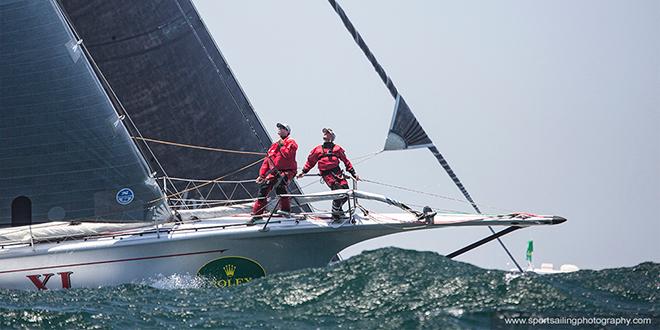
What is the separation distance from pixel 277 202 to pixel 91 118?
2.37 m

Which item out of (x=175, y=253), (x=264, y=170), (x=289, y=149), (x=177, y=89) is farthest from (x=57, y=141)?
(x=177, y=89)

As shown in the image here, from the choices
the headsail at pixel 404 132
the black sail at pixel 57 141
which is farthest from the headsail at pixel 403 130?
the black sail at pixel 57 141

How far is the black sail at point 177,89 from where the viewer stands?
64.4ft

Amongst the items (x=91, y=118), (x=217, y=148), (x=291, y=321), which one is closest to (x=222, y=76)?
(x=217, y=148)

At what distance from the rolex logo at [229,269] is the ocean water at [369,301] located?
1.10m

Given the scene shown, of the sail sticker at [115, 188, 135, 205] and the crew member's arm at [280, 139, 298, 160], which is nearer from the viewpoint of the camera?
the sail sticker at [115, 188, 135, 205]

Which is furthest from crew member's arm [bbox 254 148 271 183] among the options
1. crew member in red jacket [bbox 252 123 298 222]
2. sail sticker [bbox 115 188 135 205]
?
sail sticker [bbox 115 188 135 205]

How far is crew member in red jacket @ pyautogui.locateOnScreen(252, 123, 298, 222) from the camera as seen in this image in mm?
16562

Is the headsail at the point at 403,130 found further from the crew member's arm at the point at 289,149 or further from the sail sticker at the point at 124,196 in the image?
the sail sticker at the point at 124,196

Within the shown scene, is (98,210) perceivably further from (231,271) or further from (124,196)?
(231,271)

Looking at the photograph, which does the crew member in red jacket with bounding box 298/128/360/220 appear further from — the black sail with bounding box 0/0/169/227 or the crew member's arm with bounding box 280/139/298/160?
the black sail with bounding box 0/0/169/227

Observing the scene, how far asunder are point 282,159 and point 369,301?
161 inches

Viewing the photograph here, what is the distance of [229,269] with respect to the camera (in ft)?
52.1

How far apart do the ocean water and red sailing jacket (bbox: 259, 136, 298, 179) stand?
201 cm
